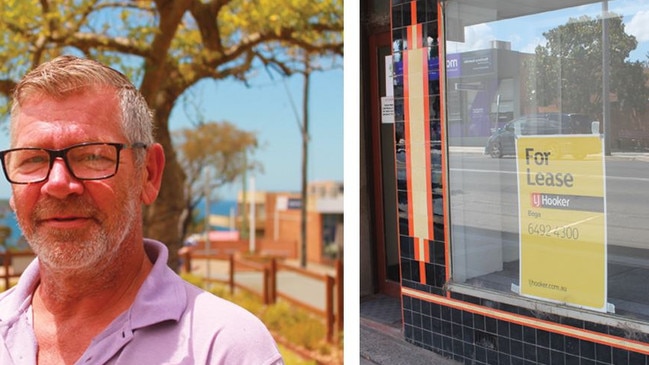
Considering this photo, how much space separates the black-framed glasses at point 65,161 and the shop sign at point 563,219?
4.37 ft

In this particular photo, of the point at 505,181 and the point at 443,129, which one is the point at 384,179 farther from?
the point at 505,181

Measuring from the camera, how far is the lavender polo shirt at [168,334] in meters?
1.33

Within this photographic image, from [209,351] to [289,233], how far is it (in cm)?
373

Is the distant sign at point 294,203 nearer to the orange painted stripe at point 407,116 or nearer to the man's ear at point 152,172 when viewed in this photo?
the orange painted stripe at point 407,116

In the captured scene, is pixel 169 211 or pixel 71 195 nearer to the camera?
pixel 71 195

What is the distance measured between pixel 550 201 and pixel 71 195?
1434 mm

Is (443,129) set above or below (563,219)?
above

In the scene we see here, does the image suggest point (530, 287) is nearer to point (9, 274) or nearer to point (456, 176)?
point (456, 176)

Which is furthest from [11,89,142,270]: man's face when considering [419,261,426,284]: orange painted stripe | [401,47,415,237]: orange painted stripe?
[419,261,426,284]: orange painted stripe

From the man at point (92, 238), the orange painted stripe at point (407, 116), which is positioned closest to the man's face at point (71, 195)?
the man at point (92, 238)

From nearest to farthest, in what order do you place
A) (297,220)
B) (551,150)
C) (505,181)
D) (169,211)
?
1. (551,150)
2. (505,181)
3. (169,211)
4. (297,220)

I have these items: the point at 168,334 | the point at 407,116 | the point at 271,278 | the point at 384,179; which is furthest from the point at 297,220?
the point at 168,334

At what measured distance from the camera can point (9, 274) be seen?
4141 mm

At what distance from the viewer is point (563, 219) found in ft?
6.84
